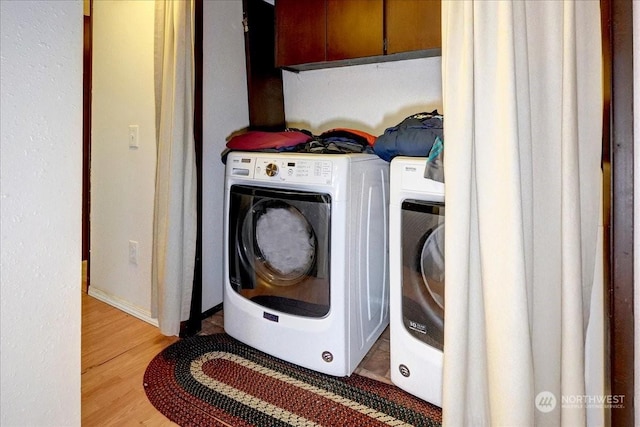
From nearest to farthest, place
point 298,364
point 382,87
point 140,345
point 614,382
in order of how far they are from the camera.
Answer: point 614,382, point 298,364, point 140,345, point 382,87

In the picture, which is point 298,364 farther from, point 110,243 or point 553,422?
point 110,243

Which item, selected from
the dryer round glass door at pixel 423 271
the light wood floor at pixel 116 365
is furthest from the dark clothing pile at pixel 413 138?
the light wood floor at pixel 116 365

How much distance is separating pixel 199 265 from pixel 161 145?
2.01ft

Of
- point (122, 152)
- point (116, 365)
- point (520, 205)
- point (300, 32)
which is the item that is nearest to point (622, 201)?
point (520, 205)

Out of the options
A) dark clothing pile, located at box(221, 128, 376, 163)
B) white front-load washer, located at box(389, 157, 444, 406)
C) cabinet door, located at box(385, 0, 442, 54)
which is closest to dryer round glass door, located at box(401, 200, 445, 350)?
white front-load washer, located at box(389, 157, 444, 406)

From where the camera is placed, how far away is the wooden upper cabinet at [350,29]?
1735 mm

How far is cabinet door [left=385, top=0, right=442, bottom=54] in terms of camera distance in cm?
170

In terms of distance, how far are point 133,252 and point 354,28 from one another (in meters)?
1.72

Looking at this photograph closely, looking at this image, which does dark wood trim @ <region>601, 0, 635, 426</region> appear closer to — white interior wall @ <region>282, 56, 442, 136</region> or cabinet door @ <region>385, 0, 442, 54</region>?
cabinet door @ <region>385, 0, 442, 54</region>

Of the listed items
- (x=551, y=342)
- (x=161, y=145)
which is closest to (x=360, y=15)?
(x=161, y=145)

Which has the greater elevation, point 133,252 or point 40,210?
point 40,210

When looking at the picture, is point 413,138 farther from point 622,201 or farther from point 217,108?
point 217,108

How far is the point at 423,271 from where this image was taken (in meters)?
1.31

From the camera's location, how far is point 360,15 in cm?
186
